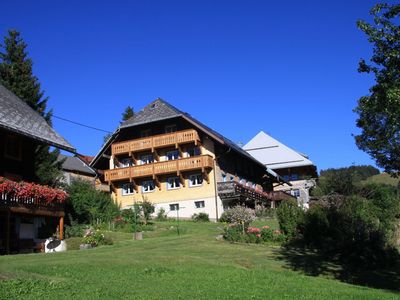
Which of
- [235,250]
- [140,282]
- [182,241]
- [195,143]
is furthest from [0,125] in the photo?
[195,143]

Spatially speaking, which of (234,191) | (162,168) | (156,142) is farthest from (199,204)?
(156,142)

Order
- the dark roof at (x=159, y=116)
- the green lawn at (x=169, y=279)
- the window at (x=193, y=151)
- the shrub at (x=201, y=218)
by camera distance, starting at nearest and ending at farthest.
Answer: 1. the green lawn at (x=169, y=279)
2. the shrub at (x=201, y=218)
3. the dark roof at (x=159, y=116)
4. the window at (x=193, y=151)

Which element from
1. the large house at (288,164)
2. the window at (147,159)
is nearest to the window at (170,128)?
the window at (147,159)

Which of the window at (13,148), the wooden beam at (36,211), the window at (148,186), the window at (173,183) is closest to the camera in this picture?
the wooden beam at (36,211)

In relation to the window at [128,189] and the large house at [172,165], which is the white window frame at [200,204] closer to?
the large house at [172,165]

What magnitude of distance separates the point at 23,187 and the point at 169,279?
526 inches

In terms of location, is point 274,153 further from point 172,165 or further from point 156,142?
point 172,165

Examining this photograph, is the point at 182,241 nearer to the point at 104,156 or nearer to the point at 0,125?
the point at 0,125

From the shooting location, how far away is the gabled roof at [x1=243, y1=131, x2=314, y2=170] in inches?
2731

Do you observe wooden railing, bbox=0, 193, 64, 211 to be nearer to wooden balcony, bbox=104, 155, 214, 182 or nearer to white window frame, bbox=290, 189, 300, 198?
wooden balcony, bbox=104, 155, 214, 182

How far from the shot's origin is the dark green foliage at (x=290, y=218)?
985 inches

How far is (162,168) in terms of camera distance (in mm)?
43844

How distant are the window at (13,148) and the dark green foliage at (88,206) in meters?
5.54

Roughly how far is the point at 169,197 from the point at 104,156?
7.77 meters
